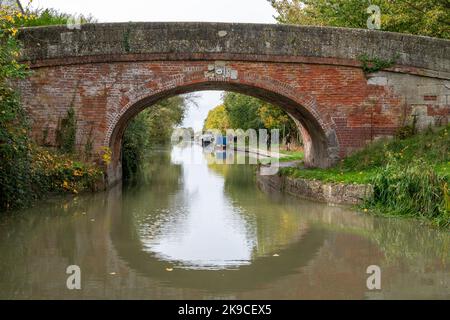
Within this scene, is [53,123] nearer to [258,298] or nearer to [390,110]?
[390,110]

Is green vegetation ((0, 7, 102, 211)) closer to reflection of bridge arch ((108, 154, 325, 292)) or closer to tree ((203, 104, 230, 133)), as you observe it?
reflection of bridge arch ((108, 154, 325, 292))

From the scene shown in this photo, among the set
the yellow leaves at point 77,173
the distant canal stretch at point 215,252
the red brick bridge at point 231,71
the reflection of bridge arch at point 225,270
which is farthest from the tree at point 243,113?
the reflection of bridge arch at point 225,270

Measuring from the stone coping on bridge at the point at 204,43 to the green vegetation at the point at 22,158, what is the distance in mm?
1417

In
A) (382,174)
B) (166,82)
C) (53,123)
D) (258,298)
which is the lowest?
(258,298)

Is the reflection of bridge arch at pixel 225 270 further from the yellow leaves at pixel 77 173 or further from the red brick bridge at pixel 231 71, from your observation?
the red brick bridge at pixel 231 71

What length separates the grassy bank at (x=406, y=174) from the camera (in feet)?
32.9

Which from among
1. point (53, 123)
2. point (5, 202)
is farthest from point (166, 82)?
point (5, 202)

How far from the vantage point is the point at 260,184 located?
60.3 feet

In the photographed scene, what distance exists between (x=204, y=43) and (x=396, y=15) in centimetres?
672

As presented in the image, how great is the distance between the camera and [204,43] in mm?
14719

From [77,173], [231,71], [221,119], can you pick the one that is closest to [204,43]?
[231,71]

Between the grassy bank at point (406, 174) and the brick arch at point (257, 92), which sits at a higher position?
the brick arch at point (257, 92)

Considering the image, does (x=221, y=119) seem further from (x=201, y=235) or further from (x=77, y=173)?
(x=201, y=235)

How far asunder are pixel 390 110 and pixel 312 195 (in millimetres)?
3586
